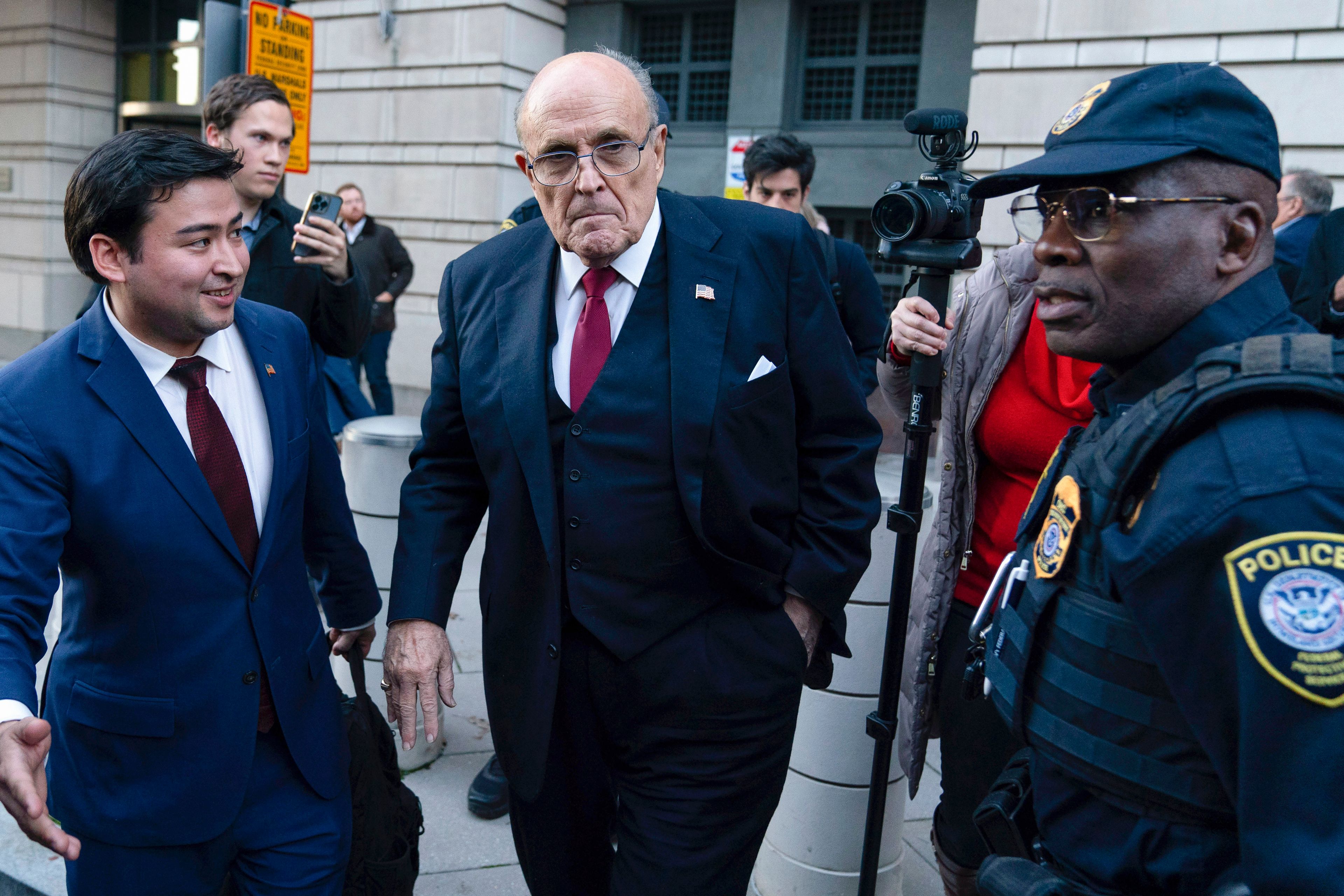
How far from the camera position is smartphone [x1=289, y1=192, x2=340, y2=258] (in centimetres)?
342

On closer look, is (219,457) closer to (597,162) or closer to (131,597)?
(131,597)

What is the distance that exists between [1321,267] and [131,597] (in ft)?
13.9

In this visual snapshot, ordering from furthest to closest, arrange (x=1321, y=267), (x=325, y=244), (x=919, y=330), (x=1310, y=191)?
(x=1310, y=191) → (x=1321, y=267) → (x=325, y=244) → (x=919, y=330)

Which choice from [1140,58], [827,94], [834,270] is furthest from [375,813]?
[827,94]

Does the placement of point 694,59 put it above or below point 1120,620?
above

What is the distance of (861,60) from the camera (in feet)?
32.4

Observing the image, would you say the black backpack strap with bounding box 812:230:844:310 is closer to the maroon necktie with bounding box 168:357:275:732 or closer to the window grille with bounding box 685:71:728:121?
the maroon necktie with bounding box 168:357:275:732

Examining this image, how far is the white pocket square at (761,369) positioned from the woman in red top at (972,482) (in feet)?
1.54

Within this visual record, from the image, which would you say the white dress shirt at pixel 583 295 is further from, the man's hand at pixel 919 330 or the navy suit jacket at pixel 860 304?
the navy suit jacket at pixel 860 304

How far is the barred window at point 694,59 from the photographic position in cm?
1073

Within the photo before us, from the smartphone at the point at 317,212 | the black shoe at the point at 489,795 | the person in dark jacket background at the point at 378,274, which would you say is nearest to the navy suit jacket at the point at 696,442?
the smartphone at the point at 317,212

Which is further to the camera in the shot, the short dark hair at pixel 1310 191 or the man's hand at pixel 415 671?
the short dark hair at pixel 1310 191

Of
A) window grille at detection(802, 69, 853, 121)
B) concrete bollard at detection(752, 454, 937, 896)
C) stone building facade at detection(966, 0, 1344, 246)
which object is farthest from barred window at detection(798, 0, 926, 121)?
concrete bollard at detection(752, 454, 937, 896)

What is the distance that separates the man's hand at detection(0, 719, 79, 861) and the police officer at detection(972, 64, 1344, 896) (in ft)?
4.65
